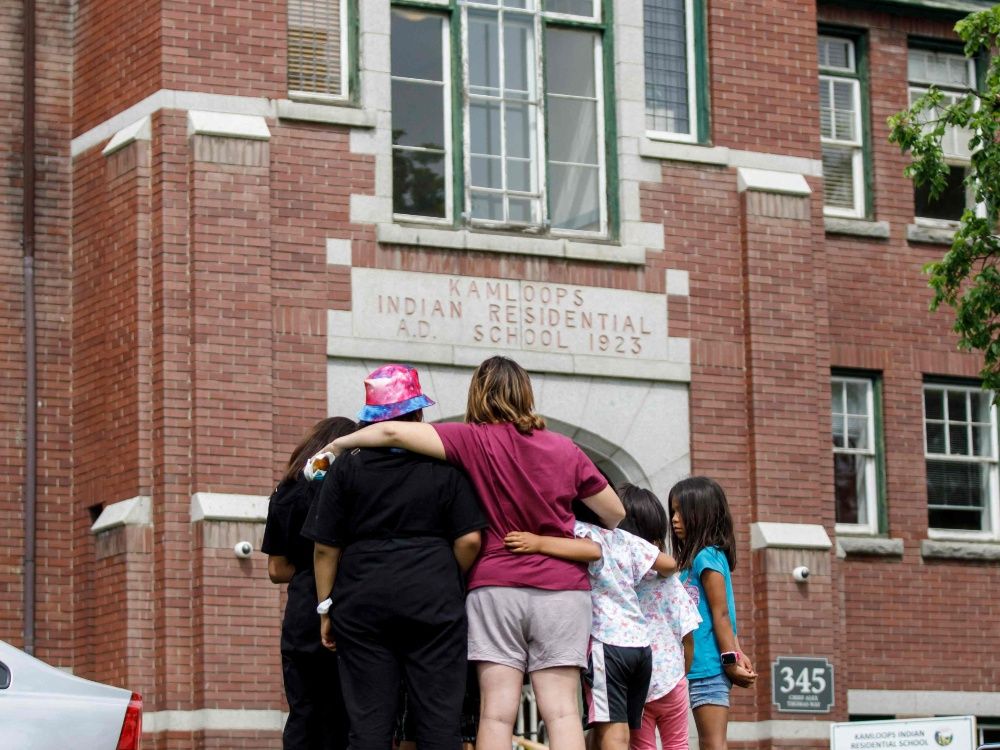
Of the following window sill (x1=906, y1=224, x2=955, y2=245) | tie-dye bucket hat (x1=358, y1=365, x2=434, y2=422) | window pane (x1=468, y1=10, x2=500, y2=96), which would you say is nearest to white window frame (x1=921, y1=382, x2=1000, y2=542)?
window sill (x1=906, y1=224, x2=955, y2=245)

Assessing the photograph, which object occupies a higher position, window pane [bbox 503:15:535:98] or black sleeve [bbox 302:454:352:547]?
window pane [bbox 503:15:535:98]

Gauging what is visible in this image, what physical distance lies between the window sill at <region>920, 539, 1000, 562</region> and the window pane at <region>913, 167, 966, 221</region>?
3.41 meters

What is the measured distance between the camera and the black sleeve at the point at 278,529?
936cm

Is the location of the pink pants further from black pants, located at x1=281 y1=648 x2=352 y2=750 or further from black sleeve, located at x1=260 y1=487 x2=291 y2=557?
black sleeve, located at x1=260 y1=487 x2=291 y2=557

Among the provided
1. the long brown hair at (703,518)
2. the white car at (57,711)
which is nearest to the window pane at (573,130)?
the long brown hair at (703,518)

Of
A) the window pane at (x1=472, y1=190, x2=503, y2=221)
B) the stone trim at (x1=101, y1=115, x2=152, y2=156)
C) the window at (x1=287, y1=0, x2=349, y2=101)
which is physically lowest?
the window pane at (x1=472, y1=190, x2=503, y2=221)

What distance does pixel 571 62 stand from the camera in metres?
18.2

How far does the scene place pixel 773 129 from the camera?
18.8m

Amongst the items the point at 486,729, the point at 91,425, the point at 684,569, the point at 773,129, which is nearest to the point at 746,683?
the point at 684,569

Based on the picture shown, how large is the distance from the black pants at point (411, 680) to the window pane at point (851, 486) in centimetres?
1198

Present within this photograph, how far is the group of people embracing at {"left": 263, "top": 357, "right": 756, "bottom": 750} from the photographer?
27.8 feet

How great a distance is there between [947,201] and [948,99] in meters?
1.06

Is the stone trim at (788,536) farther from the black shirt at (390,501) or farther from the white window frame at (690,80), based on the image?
the black shirt at (390,501)

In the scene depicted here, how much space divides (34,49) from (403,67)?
124 inches
